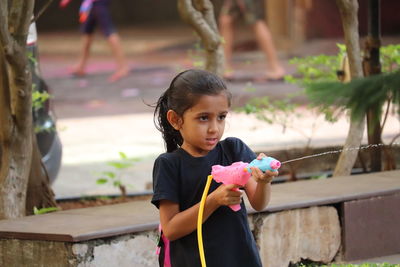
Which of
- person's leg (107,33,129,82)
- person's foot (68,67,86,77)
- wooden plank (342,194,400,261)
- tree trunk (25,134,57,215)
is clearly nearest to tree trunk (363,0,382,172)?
wooden plank (342,194,400,261)

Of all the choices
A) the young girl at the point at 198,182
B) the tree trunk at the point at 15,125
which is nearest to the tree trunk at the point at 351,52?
the tree trunk at the point at 15,125

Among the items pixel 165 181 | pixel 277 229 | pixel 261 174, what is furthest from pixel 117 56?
pixel 261 174

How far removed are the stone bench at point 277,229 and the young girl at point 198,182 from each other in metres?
1.08

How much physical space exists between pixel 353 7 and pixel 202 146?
3057mm

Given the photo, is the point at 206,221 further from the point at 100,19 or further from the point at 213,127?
the point at 100,19

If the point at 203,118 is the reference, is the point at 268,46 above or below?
above

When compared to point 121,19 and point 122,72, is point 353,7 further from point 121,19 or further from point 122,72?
point 121,19

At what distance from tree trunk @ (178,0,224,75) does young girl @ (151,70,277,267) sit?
2.51 m

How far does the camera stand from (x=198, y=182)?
3371mm

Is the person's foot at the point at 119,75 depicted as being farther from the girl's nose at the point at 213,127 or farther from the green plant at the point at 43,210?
the girl's nose at the point at 213,127

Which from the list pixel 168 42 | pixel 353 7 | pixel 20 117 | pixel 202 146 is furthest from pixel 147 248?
pixel 168 42

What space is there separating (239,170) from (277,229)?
203cm

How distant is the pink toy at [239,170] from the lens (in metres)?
2.96

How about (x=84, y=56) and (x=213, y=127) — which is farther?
(x=84, y=56)
